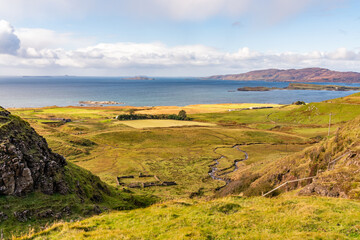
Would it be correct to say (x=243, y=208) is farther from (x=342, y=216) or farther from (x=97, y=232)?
(x=97, y=232)

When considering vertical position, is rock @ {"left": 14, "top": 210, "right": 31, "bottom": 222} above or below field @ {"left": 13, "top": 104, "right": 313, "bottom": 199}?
above

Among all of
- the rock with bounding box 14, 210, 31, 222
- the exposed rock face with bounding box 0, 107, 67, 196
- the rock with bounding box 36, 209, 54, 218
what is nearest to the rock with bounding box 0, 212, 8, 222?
the rock with bounding box 14, 210, 31, 222

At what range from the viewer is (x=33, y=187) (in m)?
25.7

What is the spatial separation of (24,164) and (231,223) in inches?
888

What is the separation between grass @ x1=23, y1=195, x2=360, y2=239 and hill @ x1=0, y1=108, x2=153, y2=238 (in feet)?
17.9

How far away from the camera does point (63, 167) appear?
3241 centimetres

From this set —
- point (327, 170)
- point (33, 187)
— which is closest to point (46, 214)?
point (33, 187)

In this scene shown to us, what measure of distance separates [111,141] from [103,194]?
204 feet

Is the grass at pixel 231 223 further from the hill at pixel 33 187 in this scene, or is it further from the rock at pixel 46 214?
the hill at pixel 33 187

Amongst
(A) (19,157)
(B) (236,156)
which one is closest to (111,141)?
(B) (236,156)

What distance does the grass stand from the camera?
50.4 ft

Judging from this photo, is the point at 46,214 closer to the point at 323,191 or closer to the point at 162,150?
the point at 323,191

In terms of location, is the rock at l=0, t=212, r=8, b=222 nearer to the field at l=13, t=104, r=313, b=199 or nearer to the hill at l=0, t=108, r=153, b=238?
the hill at l=0, t=108, r=153, b=238

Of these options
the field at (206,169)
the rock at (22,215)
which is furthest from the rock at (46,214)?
the field at (206,169)
